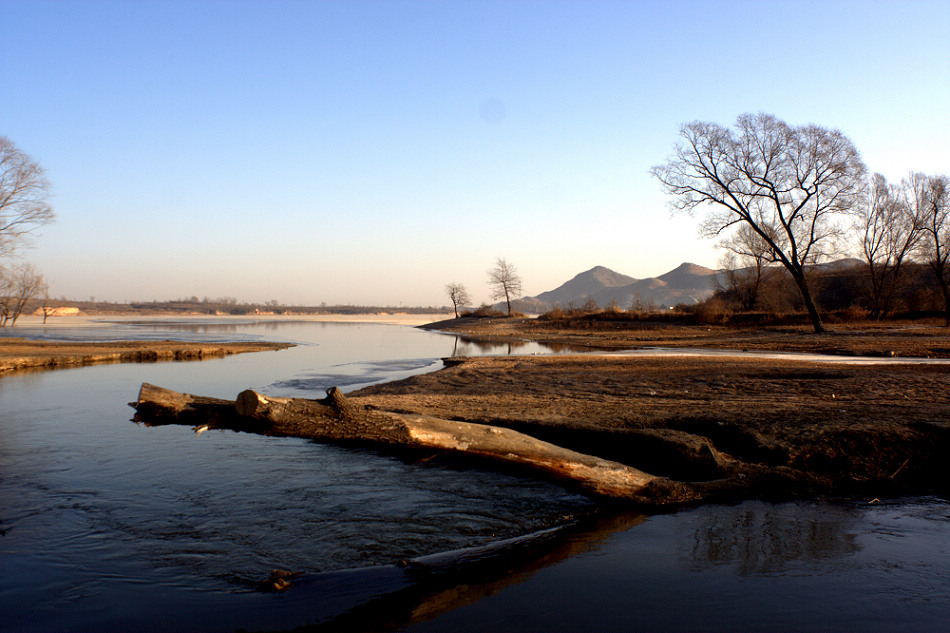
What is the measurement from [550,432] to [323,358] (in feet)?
80.7

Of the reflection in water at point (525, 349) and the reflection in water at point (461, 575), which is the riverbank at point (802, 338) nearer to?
the reflection in water at point (525, 349)

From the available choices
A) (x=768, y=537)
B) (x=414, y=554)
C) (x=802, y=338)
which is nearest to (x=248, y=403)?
(x=414, y=554)

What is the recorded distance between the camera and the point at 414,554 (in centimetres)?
559

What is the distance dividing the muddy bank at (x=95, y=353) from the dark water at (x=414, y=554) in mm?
21162

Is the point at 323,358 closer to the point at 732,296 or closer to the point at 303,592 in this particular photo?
the point at 303,592

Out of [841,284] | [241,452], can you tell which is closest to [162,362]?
[241,452]

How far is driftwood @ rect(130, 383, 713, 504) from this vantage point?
18.4ft

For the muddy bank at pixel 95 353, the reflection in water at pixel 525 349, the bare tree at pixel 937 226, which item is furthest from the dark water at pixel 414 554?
the bare tree at pixel 937 226

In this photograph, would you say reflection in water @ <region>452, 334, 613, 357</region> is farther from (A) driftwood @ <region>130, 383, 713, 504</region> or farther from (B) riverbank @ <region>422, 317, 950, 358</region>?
(A) driftwood @ <region>130, 383, 713, 504</region>

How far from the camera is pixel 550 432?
8.30m

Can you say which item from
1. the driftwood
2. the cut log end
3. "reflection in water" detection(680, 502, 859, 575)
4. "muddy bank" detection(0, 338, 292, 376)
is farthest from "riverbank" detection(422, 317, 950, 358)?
"muddy bank" detection(0, 338, 292, 376)

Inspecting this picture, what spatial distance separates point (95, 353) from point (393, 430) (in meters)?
31.0

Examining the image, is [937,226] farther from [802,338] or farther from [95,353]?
[95,353]

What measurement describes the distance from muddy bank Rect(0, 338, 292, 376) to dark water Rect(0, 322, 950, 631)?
21162mm
